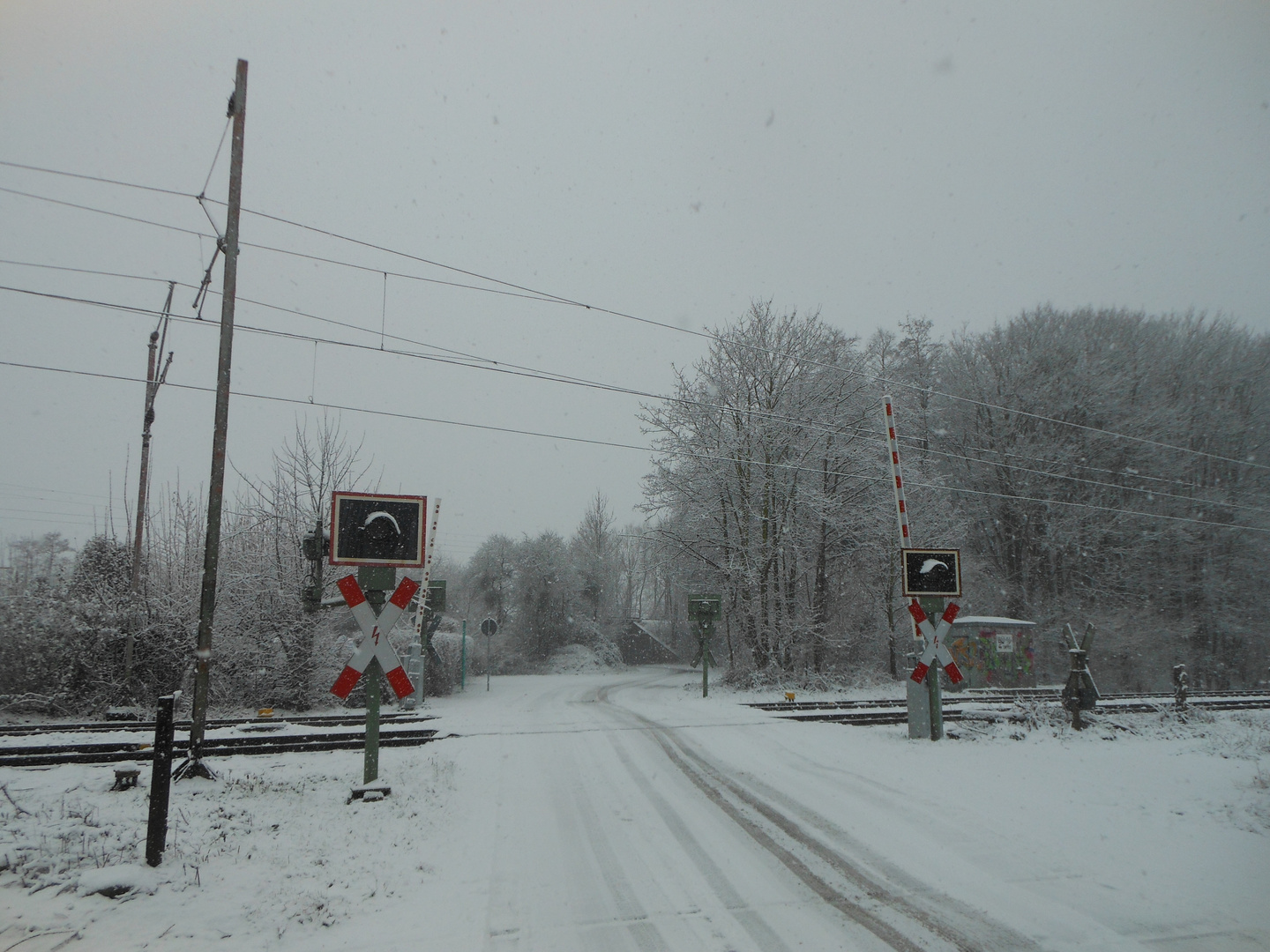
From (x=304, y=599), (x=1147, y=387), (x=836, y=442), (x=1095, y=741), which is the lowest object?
(x=1095, y=741)

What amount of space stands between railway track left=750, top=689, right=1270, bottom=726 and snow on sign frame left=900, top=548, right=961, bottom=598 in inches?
119

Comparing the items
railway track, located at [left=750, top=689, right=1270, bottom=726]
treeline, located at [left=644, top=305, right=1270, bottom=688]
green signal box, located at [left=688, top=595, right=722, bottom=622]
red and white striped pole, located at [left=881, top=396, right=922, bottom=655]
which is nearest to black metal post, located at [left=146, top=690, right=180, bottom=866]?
red and white striped pole, located at [left=881, top=396, right=922, bottom=655]

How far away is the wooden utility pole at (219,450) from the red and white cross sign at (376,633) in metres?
1.94

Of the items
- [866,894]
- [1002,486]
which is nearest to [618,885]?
[866,894]

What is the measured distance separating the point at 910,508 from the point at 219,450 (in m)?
20.6

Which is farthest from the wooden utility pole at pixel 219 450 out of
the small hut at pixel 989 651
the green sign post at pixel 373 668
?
the small hut at pixel 989 651

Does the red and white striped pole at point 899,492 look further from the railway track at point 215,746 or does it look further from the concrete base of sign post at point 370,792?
the railway track at point 215,746

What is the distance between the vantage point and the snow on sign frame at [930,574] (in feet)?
29.9

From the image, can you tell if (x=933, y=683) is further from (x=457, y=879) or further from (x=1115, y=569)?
(x=1115, y=569)

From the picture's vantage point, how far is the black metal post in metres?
4.48

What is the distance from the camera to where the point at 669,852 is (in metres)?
4.94

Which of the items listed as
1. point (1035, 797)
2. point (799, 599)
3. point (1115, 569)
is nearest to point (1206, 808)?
point (1035, 797)

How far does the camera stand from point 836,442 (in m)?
20.8

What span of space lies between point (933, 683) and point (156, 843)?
8.62 m
